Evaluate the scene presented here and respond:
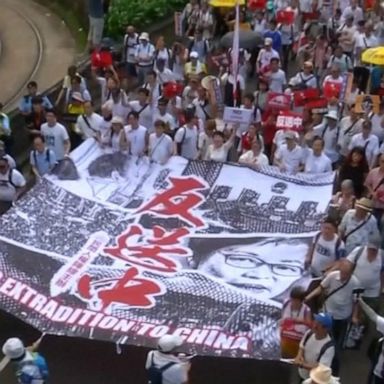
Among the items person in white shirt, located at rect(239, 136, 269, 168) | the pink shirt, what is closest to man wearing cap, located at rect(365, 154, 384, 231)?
the pink shirt

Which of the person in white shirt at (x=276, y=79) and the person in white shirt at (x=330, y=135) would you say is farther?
the person in white shirt at (x=276, y=79)

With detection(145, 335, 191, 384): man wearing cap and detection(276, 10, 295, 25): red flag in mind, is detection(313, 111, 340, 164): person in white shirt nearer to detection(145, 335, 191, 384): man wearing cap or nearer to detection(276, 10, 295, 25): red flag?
detection(276, 10, 295, 25): red flag

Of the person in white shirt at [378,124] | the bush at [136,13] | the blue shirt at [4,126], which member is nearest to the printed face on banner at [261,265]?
the person in white shirt at [378,124]

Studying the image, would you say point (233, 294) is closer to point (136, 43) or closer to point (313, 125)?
point (313, 125)

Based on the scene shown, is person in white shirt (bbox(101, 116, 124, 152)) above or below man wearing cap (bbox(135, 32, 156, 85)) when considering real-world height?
above

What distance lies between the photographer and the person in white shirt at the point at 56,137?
49.4ft

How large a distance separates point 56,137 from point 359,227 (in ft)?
15.7

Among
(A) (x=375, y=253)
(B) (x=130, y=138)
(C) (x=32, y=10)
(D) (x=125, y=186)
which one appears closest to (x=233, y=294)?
(A) (x=375, y=253)

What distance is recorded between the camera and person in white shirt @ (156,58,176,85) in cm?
1792

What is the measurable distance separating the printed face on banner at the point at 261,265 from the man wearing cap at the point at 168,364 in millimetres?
1856

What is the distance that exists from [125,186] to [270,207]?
1.96 metres

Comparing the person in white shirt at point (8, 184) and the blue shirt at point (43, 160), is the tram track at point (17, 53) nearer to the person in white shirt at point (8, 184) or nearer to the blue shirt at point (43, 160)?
the blue shirt at point (43, 160)

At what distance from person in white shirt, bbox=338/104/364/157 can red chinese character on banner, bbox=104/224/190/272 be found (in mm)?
3137

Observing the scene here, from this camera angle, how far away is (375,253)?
11602 millimetres
